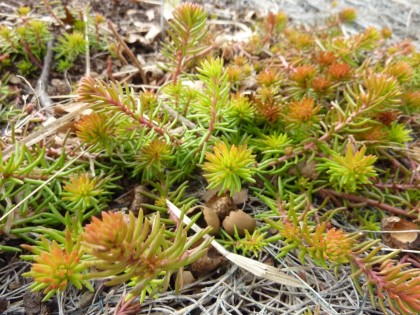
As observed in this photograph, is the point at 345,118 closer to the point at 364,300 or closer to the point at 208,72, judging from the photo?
the point at 208,72

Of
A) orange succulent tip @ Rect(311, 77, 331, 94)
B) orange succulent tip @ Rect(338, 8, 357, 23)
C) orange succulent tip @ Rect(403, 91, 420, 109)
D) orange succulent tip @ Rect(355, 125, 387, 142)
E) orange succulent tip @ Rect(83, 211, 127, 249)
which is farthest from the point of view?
orange succulent tip @ Rect(338, 8, 357, 23)

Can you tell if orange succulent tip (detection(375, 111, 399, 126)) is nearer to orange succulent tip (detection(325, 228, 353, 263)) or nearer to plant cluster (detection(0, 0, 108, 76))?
orange succulent tip (detection(325, 228, 353, 263))

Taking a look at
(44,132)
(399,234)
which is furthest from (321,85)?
(44,132)

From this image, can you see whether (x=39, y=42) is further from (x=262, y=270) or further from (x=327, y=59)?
(x=262, y=270)

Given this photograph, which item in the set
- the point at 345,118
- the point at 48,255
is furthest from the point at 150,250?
the point at 345,118

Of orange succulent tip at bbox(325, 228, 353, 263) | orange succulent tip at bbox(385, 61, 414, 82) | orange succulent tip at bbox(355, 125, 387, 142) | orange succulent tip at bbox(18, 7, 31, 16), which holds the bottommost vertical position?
orange succulent tip at bbox(325, 228, 353, 263)

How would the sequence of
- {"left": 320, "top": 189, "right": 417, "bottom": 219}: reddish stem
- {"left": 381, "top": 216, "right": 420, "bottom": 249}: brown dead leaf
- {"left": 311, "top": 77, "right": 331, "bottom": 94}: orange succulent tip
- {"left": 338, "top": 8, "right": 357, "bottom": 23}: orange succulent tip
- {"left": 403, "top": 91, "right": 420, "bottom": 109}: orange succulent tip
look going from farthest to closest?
{"left": 338, "top": 8, "right": 357, "bottom": 23}: orange succulent tip, {"left": 403, "top": 91, "right": 420, "bottom": 109}: orange succulent tip, {"left": 311, "top": 77, "right": 331, "bottom": 94}: orange succulent tip, {"left": 320, "top": 189, "right": 417, "bottom": 219}: reddish stem, {"left": 381, "top": 216, "right": 420, "bottom": 249}: brown dead leaf

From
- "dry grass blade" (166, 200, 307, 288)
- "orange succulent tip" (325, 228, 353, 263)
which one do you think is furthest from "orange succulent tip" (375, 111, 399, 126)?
"dry grass blade" (166, 200, 307, 288)

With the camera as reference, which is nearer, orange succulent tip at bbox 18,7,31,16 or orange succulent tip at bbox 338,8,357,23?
orange succulent tip at bbox 18,7,31,16
